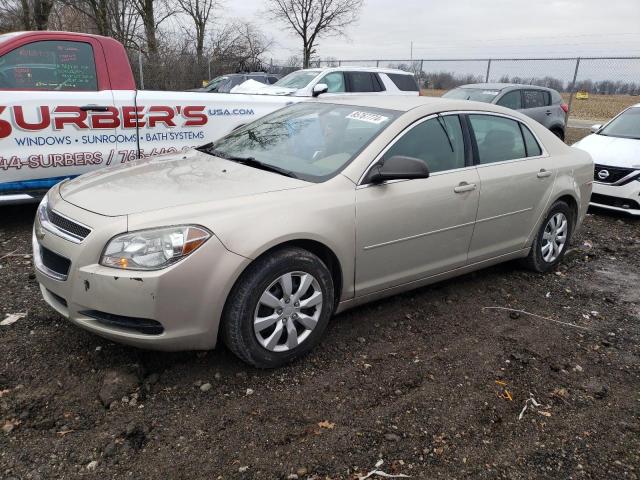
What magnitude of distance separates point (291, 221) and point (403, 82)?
8.75 m

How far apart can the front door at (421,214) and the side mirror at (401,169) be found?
0.36 ft

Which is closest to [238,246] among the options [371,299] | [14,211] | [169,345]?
[169,345]

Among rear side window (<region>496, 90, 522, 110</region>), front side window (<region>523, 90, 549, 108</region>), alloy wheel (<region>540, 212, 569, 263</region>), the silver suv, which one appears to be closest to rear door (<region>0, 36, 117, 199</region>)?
alloy wheel (<region>540, 212, 569, 263</region>)

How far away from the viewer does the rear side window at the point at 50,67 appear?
493 cm

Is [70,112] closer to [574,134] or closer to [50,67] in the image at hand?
[50,67]

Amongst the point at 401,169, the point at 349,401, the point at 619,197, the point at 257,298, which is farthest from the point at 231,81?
the point at 349,401

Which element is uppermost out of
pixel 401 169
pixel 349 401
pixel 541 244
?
pixel 401 169

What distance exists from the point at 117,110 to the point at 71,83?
0.48 metres

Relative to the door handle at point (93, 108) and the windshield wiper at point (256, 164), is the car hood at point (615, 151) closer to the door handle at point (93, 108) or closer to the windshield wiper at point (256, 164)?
the windshield wiper at point (256, 164)

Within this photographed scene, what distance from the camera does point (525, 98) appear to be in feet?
38.3

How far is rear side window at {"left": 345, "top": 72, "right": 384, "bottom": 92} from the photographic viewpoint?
10516 mm

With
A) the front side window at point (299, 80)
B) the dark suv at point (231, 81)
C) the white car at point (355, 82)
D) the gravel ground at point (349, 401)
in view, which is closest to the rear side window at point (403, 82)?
the white car at point (355, 82)

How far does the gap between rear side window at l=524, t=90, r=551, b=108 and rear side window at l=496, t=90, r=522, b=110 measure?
27 cm

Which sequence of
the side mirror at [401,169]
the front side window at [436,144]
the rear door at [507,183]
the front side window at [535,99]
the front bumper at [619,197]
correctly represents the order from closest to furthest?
the side mirror at [401,169]
the front side window at [436,144]
the rear door at [507,183]
the front bumper at [619,197]
the front side window at [535,99]
